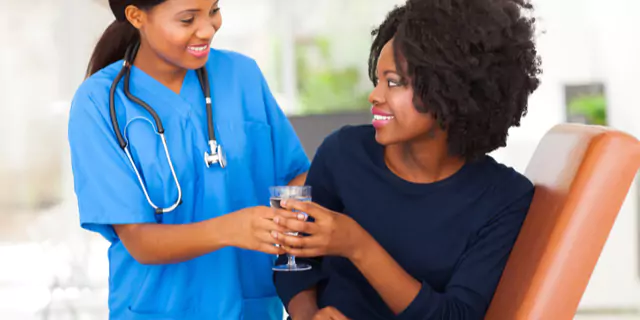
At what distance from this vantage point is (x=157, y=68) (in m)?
1.75

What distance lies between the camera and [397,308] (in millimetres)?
1462

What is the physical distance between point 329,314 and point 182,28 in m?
0.65

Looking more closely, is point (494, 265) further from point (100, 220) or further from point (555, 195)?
point (100, 220)

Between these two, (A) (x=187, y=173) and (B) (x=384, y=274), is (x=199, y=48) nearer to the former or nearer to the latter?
(A) (x=187, y=173)

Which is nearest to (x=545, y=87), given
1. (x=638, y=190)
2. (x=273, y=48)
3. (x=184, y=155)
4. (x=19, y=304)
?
(x=638, y=190)

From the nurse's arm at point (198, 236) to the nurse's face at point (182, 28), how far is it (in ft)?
1.21

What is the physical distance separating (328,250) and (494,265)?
0.33 meters

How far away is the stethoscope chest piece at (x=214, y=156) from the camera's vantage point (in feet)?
5.58

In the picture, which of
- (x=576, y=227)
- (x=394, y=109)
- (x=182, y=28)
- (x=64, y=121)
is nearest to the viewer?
(x=576, y=227)

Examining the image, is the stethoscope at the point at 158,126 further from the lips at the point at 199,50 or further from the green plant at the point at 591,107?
the green plant at the point at 591,107

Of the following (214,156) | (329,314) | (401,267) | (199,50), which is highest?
(199,50)

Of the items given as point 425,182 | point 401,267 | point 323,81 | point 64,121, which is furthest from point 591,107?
point 401,267

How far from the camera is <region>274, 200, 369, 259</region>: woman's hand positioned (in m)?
1.40

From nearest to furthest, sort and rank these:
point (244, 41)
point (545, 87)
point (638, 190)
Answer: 1. point (638, 190)
2. point (545, 87)
3. point (244, 41)
